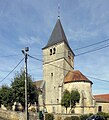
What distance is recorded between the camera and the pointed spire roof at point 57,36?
59856mm

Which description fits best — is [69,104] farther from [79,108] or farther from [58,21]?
[58,21]

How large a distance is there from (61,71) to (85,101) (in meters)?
9.81

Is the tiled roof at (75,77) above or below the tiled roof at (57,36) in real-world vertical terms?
below

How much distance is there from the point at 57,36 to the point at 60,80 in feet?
42.9

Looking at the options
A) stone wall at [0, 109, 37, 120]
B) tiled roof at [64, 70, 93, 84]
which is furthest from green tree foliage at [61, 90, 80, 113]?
stone wall at [0, 109, 37, 120]

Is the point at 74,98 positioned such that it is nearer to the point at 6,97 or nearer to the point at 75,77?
the point at 75,77

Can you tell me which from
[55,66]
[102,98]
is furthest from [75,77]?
[102,98]

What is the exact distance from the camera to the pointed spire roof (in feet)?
196

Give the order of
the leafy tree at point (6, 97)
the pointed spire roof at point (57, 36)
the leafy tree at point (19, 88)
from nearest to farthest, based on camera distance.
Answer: the leafy tree at point (19, 88), the leafy tree at point (6, 97), the pointed spire roof at point (57, 36)

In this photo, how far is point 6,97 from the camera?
42.8 metres

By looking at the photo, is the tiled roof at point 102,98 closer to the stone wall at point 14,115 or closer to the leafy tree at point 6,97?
the leafy tree at point 6,97

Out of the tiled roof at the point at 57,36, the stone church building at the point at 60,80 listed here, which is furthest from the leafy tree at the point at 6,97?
the tiled roof at the point at 57,36

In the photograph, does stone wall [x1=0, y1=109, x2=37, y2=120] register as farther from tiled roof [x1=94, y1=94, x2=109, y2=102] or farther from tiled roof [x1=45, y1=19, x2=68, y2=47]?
tiled roof [x1=94, y1=94, x2=109, y2=102]

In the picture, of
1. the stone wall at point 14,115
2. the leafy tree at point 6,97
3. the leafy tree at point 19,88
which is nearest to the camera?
the stone wall at point 14,115
